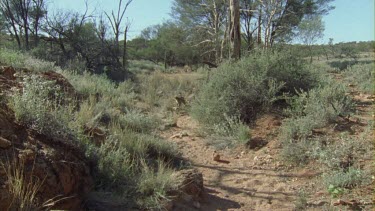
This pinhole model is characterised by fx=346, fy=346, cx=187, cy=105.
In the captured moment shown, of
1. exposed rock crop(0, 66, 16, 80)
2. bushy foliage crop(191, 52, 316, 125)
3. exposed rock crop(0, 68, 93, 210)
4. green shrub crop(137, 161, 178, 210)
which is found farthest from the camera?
bushy foliage crop(191, 52, 316, 125)

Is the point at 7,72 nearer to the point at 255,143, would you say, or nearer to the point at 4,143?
the point at 4,143

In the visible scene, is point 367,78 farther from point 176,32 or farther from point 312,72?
point 176,32

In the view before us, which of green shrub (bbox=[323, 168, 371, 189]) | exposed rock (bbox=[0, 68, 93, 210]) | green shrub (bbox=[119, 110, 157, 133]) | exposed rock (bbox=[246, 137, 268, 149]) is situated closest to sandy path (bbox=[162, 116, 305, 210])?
exposed rock (bbox=[246, 137, 268, 149])

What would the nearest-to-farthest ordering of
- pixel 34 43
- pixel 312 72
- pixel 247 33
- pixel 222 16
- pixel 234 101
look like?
pixel 234 101 → pixel 312 72 → pixel 34 43 → pixel 222 16 → pixel 247 33

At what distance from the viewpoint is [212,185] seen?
451 cm

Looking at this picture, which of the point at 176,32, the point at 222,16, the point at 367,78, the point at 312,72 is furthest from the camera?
the point at 176,32

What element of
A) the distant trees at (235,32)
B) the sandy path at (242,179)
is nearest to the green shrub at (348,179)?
the sandy path at (242,179)

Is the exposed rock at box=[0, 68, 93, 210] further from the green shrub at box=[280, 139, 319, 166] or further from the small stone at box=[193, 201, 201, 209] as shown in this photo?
the green shrub at box=[280, 139, 319, 166]

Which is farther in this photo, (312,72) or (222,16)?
(222,16)

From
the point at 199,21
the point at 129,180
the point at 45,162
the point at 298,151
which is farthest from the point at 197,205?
the point at 199,21

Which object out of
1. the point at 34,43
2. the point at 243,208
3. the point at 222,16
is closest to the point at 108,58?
the point at 34,43

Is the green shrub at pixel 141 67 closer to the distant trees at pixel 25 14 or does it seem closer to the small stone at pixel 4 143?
the distant trees at pixel 25 14

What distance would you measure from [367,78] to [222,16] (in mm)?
12927

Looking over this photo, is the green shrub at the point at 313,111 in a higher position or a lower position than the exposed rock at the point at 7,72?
lower
